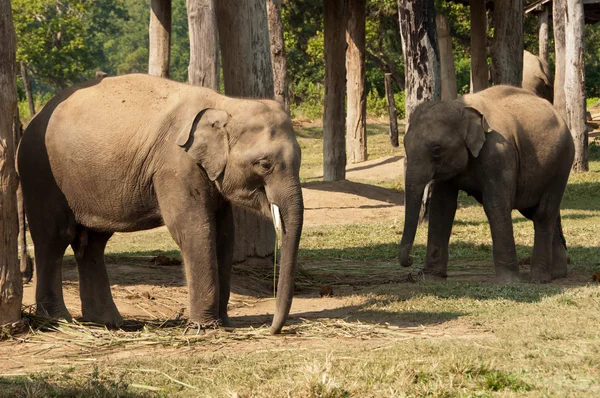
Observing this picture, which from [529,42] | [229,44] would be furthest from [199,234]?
[529,42]

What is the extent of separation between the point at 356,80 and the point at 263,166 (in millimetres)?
16507

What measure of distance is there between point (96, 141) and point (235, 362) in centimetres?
231

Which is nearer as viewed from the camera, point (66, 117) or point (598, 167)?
point (66, 117)

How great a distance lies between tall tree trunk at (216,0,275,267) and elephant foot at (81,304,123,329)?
8.56ft

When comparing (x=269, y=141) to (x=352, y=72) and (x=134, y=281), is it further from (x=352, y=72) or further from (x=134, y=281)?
(x=352, y=72)

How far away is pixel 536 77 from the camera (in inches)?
951

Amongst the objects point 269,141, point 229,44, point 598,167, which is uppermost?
point 229,44

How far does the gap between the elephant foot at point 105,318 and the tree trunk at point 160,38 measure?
5960 millimetres

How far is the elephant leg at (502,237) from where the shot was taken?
10.1m

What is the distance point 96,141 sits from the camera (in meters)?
7.96

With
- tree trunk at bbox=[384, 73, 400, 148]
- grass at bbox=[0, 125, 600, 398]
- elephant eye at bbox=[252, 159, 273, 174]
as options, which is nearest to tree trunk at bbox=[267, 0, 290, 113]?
tree trunk at bbox=[384, 73, 400, 148]

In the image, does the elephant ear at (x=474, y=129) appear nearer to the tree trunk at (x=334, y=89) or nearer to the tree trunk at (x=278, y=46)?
the tree trunk at (x=278, y=46)

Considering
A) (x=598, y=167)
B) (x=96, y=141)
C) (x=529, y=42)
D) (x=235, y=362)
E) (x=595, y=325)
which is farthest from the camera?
(x=529, y=42)

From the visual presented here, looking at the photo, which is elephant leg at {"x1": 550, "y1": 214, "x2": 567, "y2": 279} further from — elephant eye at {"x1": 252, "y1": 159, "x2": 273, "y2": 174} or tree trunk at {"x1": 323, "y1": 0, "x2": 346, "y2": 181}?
tree trunk at {"x1": 323, "y1": 0, "x2": 346, "y2": 181}
